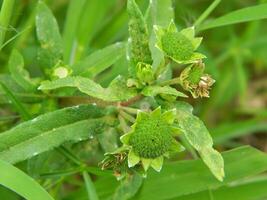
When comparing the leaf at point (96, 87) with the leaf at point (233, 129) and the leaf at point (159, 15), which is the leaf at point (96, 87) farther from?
the leaf at point (233, 129)

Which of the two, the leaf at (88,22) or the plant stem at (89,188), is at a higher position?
the leaf at (88,22)

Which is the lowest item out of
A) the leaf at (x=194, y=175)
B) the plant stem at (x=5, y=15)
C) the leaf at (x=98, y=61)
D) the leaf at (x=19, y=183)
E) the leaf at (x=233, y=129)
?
the leaf at (x=233, y=129)

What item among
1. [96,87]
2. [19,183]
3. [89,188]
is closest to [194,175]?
[89,188]

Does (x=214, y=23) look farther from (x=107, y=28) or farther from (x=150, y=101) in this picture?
(x=107, y=28)

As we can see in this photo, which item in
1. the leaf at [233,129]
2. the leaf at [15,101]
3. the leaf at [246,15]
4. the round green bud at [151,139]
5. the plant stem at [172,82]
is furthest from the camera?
the leaf at [233,129]

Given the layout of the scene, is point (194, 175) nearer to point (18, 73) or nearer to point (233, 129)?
point (18, 73)

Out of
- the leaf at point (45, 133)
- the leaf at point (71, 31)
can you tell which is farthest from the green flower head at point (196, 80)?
the leaf at point (71, 31)

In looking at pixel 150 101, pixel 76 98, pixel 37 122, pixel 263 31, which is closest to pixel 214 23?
pixel 150 101
